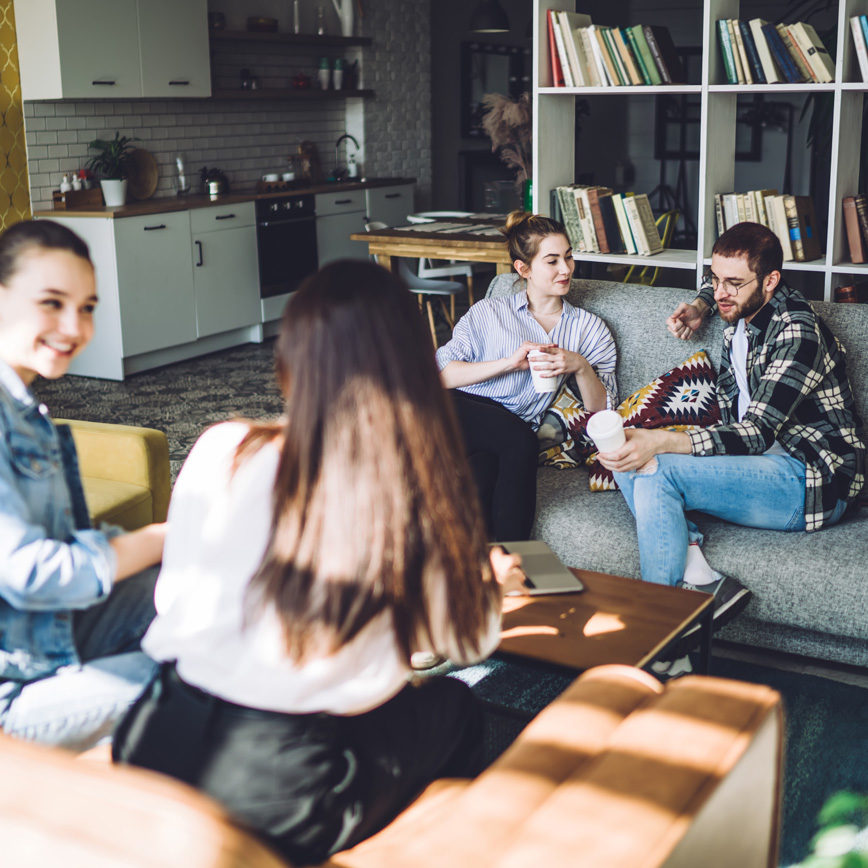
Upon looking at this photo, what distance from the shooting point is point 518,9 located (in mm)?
9898

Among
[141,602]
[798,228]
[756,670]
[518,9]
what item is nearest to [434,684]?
[141,602]

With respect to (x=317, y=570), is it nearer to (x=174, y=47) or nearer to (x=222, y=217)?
(x=222, y=217)

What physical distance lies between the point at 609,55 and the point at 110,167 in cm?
348

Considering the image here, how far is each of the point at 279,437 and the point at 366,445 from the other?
14 centimetres

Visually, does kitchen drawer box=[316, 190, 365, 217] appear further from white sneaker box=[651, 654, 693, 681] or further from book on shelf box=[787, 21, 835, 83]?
white sneaker box=[651, 654, 693, 681]

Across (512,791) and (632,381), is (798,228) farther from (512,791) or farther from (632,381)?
(512,791)

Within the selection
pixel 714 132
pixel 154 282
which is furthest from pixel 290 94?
pixel 714 132

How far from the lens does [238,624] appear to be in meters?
1.20

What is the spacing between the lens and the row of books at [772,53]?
3.41m

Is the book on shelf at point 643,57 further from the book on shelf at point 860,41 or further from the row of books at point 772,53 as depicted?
the book on shelf at point 860,41

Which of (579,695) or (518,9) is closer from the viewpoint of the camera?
(579,695)

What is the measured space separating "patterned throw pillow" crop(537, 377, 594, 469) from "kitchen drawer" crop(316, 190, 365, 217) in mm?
4508

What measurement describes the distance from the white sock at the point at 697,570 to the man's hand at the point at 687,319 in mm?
739

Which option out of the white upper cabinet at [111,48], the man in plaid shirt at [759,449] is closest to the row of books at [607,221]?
the man in plaid shirt at [759,449]
